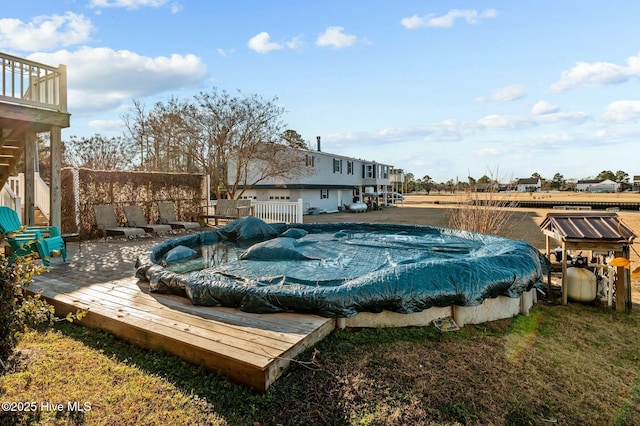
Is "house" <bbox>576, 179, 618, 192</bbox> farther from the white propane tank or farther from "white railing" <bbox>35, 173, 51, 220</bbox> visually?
"white railing" <bbox>35, 173, 51, 220</bbox>

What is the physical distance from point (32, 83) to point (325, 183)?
1943cm

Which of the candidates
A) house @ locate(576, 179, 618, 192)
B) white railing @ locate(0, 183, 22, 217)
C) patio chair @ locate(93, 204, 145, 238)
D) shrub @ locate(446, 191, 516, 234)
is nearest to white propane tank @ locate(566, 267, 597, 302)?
shrub @ locate(446, 191, 516, 234)

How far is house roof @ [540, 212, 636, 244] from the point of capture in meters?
4.02

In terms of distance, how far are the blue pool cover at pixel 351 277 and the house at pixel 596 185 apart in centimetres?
8955

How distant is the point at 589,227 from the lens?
4246 millimetres

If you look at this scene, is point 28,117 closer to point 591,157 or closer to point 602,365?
point 602,365

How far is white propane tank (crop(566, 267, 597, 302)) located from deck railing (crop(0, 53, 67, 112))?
8.68 metres

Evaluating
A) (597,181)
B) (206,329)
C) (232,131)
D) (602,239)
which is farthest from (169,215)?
(597,181)

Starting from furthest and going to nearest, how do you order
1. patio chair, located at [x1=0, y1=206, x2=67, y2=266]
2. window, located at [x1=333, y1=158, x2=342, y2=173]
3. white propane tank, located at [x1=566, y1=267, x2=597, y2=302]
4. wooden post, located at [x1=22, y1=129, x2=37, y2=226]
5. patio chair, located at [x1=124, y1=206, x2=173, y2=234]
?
window, located at [x1=333, y1=158, x2=342, y2=173], patio chair, located at [x1=124, y1=206, x2=173, y2=234], wooden post, located at [x1=22, y1=129, x2=37, y2=226], patio chair, located at [x1=0, y1=206, x2=67, y2=266], white propane tank, located at [x1=566, y1=267, x2=597, y2=302]

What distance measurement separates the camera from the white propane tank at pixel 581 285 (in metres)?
4.30

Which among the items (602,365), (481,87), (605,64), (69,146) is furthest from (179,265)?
(69,146)

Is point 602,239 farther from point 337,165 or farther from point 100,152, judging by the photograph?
point 100,152

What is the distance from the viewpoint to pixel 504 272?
362cm

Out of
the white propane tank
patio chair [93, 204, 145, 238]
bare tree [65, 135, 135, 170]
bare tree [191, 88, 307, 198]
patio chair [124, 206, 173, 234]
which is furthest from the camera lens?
bare tree [65, 135, 135, 170]
